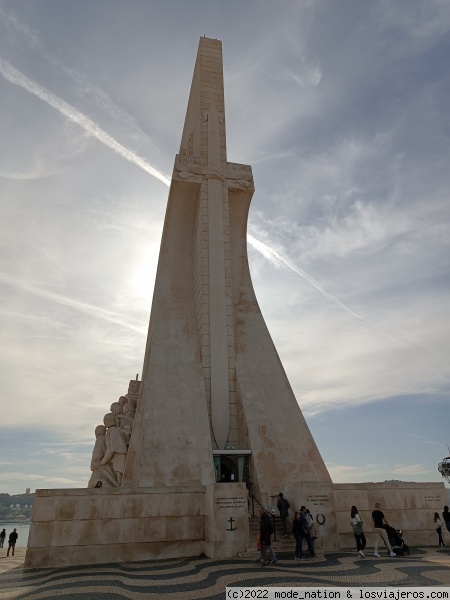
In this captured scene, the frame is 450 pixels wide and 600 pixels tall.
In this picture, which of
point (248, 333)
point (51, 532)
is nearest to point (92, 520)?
point (51, 532)

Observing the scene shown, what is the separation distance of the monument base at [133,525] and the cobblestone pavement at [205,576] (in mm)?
381

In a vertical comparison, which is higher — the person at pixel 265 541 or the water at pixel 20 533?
the person at pixel 265 541

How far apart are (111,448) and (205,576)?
716 centimetres

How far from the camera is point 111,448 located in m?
13.0

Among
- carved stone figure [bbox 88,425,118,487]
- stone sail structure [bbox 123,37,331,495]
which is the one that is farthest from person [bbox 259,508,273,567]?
carved stone figure [bbox 88,425,118,487]

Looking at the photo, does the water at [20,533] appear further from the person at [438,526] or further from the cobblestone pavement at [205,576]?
the person at [438,526]

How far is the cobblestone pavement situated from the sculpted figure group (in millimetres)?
4611

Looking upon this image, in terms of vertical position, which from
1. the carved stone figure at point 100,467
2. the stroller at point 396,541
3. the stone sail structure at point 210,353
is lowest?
the stroller at point 396,541

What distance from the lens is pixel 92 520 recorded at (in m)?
8.69

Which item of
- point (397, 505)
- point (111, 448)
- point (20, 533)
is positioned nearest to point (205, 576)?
point (397, 505)

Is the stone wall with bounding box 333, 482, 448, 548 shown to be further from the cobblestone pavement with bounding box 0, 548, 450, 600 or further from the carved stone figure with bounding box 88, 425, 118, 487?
the carved stone figure with bounding box 88, 425, 118, 487

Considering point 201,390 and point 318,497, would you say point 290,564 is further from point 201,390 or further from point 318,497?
point 201,390

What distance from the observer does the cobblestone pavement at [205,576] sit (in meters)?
5.60

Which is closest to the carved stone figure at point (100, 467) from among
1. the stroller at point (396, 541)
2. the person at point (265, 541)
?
the person at point (265, 541)
